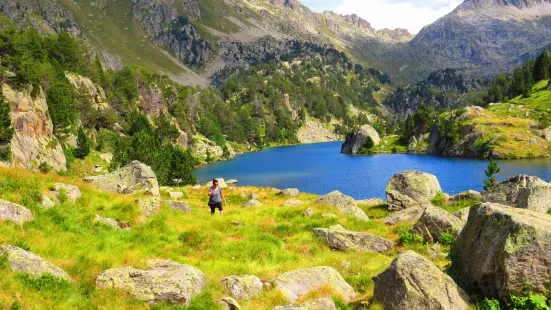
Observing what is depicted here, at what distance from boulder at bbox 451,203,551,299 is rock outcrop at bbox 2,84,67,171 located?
75.6 m

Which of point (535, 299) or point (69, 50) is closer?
point (535, 299)

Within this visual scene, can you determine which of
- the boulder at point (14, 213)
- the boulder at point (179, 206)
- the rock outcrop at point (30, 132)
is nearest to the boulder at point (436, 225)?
the boulder at point (179, 206)

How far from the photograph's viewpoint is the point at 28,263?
12.9 m

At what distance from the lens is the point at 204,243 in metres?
21.2

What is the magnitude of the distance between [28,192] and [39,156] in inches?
2549

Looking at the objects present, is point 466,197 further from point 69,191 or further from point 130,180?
point 130,180

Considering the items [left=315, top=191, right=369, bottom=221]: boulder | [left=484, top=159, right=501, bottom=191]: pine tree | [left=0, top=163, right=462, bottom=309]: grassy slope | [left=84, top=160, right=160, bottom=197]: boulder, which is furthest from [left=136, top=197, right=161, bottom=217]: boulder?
[left=484, top=159, right=501, bottom=191]: pine tree

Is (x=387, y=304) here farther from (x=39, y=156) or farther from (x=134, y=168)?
(x=39, y=156)

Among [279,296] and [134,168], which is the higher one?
[279,296]

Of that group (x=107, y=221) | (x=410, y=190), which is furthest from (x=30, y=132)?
(x=410, y=190)

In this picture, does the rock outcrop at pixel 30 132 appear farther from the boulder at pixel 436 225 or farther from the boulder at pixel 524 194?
the boulder at pixel 524 194

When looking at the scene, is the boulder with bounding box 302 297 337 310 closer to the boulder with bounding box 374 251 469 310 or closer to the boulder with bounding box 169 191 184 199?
the boulder with bounding box 374 251 469 310

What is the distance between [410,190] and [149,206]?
28224 mm

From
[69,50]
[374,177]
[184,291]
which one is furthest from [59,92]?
[184,291]
